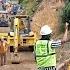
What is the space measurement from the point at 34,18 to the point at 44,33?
1616cm

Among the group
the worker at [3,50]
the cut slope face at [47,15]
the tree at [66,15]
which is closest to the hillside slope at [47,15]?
the cut slope face at [47,15]

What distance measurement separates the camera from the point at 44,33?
925 cm

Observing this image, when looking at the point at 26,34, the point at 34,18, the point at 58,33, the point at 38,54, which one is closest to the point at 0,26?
the point at 34,18

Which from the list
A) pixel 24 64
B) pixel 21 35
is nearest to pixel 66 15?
pixel 21 35

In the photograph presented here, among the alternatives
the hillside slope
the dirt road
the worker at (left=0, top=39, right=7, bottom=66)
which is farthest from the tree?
the worker at (left=0, top=39, right=7, bottom=66)

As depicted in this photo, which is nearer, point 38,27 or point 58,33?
point 58,33

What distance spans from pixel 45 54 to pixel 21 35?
11.1 metres

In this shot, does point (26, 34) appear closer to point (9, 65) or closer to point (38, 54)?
point (9, 65)

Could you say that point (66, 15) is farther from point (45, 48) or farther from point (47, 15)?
point (45, 48)

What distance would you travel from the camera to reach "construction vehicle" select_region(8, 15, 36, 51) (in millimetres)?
19078

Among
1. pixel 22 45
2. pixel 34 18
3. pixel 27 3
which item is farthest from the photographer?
pixel 27 3

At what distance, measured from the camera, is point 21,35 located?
66.2ft

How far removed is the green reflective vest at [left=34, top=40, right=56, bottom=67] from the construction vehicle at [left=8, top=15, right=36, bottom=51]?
9689 millimetres

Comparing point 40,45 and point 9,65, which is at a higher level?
point 40,45
